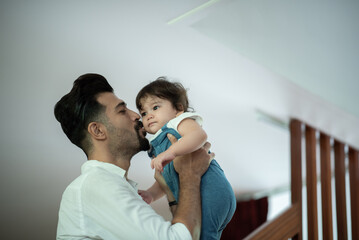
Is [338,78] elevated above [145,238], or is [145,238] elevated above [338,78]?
[338,78]

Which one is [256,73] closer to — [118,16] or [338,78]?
[338,78]

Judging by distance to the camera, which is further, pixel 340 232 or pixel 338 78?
pixel 340 232

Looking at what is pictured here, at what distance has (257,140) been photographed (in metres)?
3.26

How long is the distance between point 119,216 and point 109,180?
13cm

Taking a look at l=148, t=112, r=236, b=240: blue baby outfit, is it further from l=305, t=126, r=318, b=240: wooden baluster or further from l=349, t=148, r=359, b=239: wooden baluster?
l=349, t=148, r=359, b=239: wooden baluster

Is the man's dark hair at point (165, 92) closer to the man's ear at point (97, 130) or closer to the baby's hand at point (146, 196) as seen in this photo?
the man's ear at point (97, 130)

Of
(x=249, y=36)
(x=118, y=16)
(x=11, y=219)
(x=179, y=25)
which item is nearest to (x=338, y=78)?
(x=249, y=36)

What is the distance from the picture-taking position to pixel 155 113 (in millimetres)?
1365

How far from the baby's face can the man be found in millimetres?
39

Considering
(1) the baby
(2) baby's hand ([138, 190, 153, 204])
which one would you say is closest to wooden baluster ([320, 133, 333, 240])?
(1) the baby

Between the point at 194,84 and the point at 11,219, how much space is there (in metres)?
1.18

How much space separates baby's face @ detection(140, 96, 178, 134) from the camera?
1360 mm

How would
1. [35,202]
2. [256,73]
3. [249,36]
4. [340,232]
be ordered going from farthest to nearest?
[340,232]
[256,73]
[249,36]
[35,202]

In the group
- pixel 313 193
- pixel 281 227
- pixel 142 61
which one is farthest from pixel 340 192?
pixel 142 61
